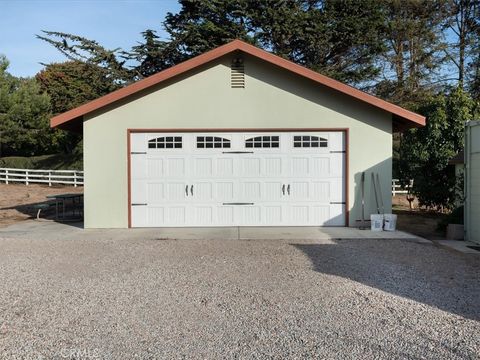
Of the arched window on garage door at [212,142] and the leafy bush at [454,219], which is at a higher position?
the arched window on garage door at [212,142]

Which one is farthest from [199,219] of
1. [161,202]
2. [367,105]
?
[367,105]

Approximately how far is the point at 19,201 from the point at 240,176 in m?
13.4

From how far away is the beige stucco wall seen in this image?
1170cm

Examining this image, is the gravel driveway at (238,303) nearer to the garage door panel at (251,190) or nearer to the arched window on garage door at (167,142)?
the garage door panel at (251,190)

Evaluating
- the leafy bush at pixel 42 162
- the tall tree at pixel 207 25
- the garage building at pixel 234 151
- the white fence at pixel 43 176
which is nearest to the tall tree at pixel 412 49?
the tall tree at pixel 207 25

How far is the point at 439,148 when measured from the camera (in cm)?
1488

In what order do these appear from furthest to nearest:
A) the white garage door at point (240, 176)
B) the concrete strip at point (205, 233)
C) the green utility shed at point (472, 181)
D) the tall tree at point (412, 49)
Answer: the tall tree at point (412, 49), the white garage door at point (240, 176), the concrete strip at point (205, 233), the green utility shed at point (472, 181)

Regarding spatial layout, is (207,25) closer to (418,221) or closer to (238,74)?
(238,74)

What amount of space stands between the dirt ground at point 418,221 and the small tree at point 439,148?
2.03ft

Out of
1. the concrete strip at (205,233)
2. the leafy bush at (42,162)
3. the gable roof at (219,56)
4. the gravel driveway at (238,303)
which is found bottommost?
the gravel driveway at (238,303)

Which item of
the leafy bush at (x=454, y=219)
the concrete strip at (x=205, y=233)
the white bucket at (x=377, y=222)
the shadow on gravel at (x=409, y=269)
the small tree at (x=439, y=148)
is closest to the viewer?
the shadow on gravel at (x=409, y=269)

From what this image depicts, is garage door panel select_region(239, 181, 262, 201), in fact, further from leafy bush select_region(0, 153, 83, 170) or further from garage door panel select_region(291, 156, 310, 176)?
leafy bush select_region(0, 153, 83, 170)

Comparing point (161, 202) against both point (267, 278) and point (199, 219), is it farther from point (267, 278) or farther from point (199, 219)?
point (267, 278)

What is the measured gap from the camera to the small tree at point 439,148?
585 inches
